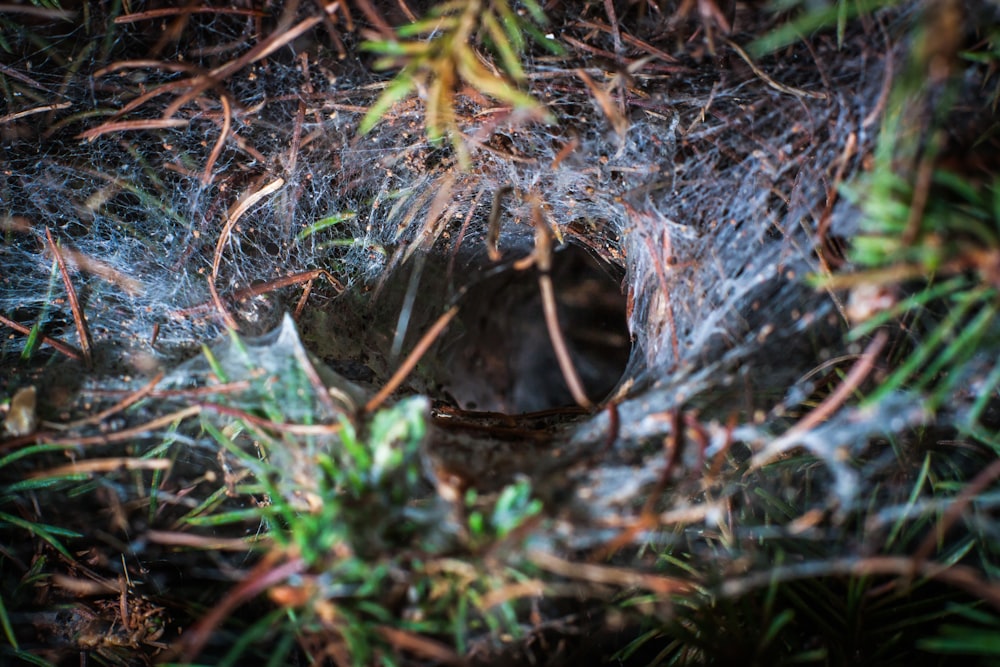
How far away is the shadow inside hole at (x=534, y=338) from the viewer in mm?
2115

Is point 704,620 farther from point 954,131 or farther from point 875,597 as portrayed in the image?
point 954,131

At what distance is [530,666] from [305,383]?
610 mm

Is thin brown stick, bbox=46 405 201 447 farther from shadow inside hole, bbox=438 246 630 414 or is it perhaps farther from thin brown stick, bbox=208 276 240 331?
shadow inside hole, bbox=438 246 630 414

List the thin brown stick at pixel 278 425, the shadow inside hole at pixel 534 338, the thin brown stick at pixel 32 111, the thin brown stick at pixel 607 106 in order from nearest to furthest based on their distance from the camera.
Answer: the thin brown stick at pixel 278 425
the thin brown stick at pixel 607 106
the thin brown stick at pixel 32 111
the shadow inside hole at pixel 534 338

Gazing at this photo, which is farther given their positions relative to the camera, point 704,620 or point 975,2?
point 704,620

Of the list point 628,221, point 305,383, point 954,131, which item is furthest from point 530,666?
point 954,131

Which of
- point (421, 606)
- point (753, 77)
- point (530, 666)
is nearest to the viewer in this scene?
point (421, 606)

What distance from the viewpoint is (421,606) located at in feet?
2.66

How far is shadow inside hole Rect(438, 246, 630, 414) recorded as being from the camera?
2.12 m

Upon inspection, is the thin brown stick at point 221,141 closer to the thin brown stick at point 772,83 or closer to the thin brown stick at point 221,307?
the thin brown stick at point 221,307

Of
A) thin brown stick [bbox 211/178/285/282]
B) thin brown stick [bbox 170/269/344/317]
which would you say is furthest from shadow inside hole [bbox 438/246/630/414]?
thin brown stick [bbox 211/178/285/282]

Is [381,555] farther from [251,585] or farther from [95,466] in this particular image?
[95,466]

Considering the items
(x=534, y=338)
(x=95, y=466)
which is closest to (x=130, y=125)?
(x=95, y=466)

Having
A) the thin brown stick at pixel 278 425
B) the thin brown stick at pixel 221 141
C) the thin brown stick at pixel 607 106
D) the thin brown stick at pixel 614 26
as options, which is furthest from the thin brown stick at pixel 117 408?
the thin brown stick at pixel 614 26
